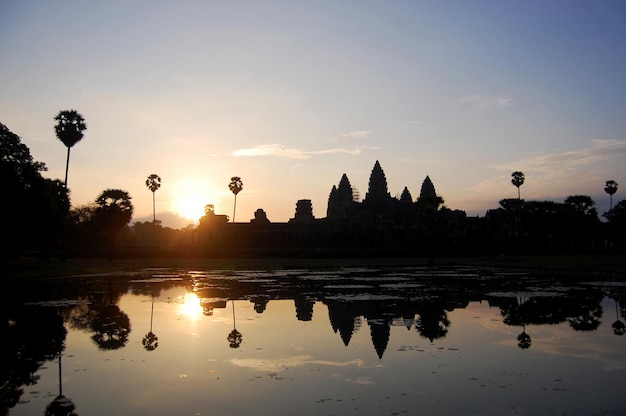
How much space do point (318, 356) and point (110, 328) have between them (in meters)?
8.04

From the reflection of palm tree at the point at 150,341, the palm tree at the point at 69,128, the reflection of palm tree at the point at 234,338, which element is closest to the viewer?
the reflection of palm tree at the point at 150,341

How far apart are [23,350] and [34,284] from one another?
951 inches

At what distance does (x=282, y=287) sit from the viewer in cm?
3269

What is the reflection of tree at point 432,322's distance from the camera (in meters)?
16.4

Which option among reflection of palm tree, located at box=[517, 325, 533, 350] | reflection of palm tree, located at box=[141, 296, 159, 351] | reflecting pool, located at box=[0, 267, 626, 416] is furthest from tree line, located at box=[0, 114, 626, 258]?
reflection of palm tree, located at box=[517, 325, 533, 350]

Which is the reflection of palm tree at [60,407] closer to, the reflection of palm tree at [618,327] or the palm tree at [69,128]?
the reflection of palm tree at [618,327]

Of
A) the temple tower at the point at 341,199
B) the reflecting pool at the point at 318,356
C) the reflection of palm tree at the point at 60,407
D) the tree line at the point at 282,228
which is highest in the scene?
the temple tower at the point at 341,199

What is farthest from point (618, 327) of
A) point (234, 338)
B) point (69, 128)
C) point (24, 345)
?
point (69, 128)

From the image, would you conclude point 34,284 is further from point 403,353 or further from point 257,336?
point 403,353

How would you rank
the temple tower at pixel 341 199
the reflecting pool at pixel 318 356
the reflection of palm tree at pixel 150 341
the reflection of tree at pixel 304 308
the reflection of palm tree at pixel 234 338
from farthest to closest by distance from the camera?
1. the temple tower at pixel 341 199
2. the reflection of tree at pixel 304 308
3. the reflection of palm tree at pixel 234 338
4. the reflection of palm tree at pixel 150 341
5. the reflecting pool at pixel 318 356

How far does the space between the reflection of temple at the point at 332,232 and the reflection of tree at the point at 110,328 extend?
59.0m

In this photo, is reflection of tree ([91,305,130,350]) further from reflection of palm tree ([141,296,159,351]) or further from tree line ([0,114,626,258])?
tree line ([0,114,626,258])

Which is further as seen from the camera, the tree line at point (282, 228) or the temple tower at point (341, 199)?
the temple tower at point (341, 199)

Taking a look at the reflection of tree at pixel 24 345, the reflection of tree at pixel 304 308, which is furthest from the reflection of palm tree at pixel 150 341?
the reflection of tree at pixel 304 308
